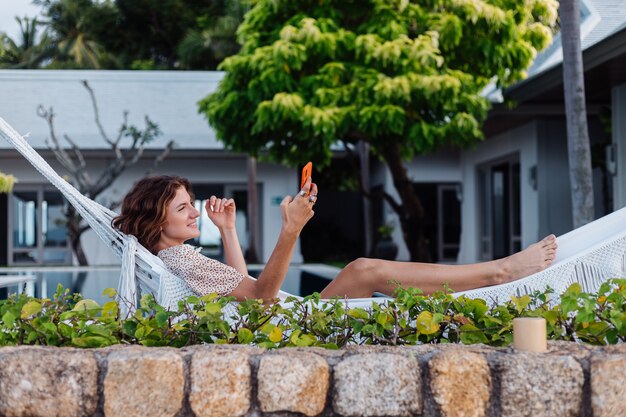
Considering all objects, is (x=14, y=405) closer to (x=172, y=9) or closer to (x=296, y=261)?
(x=296, y=261)

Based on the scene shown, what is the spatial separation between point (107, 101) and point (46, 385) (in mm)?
16431

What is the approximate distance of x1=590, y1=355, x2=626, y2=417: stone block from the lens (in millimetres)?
1764

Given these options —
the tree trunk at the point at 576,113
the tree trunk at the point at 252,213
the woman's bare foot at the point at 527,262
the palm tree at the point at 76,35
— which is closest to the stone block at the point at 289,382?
the woman's bare foot at the point at 527,262

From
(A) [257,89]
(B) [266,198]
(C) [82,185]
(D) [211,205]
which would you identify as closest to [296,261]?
(B) [266,198]

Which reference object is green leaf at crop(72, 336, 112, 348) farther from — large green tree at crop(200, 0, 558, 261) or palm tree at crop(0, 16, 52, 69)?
palm tree at crop(0, 16, 52, 69)

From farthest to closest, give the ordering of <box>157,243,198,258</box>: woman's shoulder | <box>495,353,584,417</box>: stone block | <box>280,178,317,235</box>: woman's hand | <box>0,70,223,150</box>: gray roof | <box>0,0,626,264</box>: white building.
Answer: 1. <box>0,70,223,150</box>: gray roof
2. <box>0,0,626,264</box>: white building
3. <box>157,243,198,258</box>: woman's shoulder
4. <box>280,178,317,235</box>: woman's hand
5. <box>495,353,584,417</box>: stone block

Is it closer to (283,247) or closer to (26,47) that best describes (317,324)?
(283,247)

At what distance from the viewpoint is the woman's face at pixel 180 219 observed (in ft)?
10.6

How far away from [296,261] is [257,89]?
7508mm

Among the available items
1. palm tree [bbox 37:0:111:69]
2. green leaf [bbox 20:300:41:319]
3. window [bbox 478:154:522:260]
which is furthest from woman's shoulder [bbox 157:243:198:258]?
palm tree [bbox 37:0:111:69]

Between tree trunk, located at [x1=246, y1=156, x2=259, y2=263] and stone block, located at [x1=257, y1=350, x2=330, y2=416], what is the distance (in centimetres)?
1485

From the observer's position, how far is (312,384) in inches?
70.9

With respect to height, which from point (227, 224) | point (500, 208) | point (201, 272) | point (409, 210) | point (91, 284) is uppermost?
point (500, 208)

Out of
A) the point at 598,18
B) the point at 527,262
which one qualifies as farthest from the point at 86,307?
the point at 598,18
